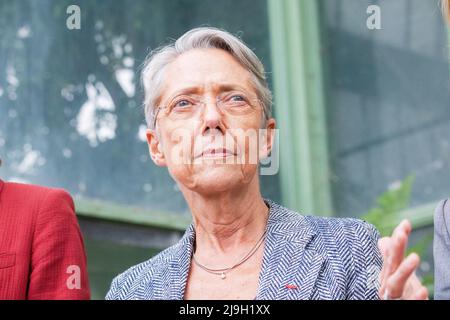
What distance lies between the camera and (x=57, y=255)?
2.97m

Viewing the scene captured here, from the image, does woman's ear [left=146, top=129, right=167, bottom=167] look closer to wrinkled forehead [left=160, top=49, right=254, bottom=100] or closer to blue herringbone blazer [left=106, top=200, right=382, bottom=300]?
wrinkled forehead [left=160, top=49, right=254, bottom=100]

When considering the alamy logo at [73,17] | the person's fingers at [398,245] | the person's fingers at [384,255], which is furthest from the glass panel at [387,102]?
the person's fingers at [398,245]

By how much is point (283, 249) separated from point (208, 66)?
0.70 m

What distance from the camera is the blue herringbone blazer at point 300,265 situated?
2797mm

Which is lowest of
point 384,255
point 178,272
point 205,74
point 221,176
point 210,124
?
point 178,272

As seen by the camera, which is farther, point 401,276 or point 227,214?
point 227,214

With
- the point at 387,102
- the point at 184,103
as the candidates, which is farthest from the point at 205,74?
the point at 387,102

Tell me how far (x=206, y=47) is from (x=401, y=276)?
51.7 inches

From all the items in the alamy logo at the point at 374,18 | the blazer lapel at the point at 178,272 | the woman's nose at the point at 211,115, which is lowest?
the blazer lapel at the point at 178,272

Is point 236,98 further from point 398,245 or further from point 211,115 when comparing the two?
point 398,245

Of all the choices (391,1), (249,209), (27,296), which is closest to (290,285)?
(249,209)

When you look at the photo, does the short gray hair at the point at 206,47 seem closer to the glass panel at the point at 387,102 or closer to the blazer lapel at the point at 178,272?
the blazer lapel at the point at 178,272

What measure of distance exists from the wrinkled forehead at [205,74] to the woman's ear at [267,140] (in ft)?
0.53

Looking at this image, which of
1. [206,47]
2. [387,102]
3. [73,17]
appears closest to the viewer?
[206,47]
